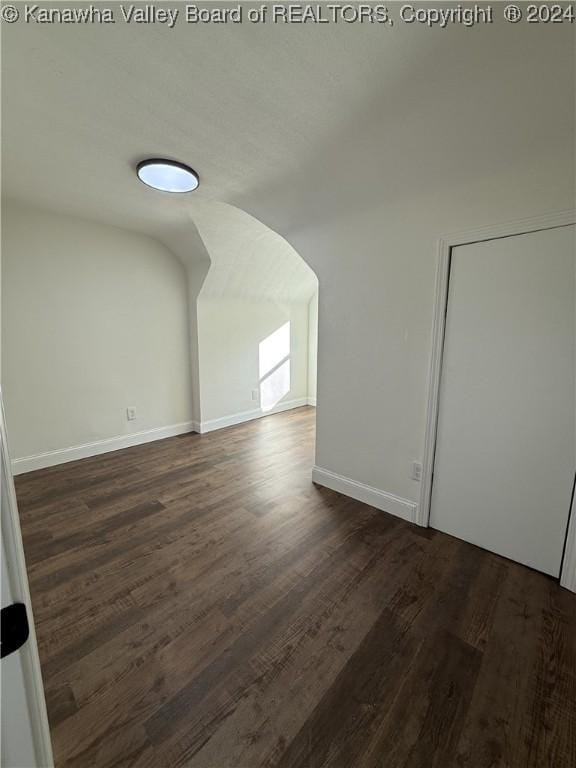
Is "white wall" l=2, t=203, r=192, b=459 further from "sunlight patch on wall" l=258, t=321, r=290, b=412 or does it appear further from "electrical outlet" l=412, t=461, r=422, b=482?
"electrical outlet" l=412, t=461, r=422, b=482

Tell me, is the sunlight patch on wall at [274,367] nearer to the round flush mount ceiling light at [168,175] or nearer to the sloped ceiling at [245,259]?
the sloped ceiling at [245,259]

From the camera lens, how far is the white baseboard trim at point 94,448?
2.90 meters

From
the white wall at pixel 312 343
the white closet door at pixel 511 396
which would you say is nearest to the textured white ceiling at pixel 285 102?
the white closet door at pixel 511 396

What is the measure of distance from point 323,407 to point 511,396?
1310mm

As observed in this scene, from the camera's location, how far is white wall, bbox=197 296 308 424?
400cm

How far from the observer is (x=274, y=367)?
16.4 feet

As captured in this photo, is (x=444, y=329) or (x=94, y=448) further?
(x=94, y=448)

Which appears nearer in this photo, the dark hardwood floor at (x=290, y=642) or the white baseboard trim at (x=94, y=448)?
the dark hardwood floor at (x=290, y=642)

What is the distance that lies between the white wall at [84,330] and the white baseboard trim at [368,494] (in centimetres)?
228

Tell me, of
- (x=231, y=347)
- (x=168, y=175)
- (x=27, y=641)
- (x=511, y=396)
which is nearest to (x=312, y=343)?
(x=231, y=347)

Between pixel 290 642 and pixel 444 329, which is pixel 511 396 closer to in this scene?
pixel 444 329

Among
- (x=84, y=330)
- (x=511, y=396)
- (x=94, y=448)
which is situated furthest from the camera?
(x=94, y=448)

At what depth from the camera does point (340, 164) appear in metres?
1.79

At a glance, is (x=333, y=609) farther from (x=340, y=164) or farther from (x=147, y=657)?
(x=340, y=164)
